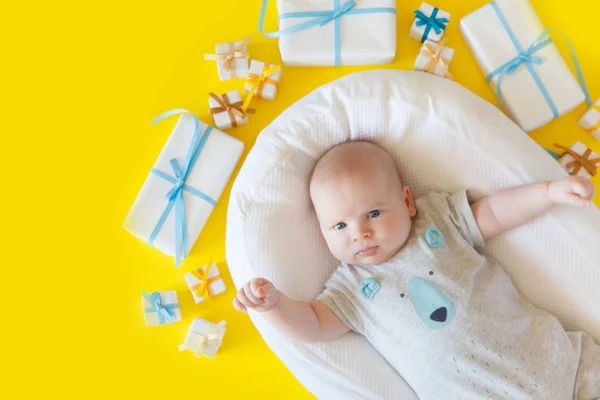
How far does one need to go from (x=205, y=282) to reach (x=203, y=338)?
14cm

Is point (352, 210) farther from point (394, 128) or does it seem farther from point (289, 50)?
point (289, 50)

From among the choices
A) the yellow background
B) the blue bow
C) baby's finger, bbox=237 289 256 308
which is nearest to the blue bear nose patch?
baby's finger, bbox=237 289 256 308

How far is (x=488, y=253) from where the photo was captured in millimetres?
1285

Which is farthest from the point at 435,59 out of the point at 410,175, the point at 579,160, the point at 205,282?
the point at 205,282

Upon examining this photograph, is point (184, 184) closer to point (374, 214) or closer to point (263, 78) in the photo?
point (263, 78)

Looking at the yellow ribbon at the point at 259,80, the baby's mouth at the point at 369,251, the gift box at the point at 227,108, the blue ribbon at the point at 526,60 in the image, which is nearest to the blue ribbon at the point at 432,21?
the blue ribbon at the point at 526,60

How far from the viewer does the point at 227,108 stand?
1436 mm

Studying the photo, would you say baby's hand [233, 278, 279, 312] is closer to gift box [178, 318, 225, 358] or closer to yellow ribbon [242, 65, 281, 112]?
gift box [178, 318, 225, 358]

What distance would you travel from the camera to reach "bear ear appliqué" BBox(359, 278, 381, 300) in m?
1.20

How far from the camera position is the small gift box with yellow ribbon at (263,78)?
1.44 meters

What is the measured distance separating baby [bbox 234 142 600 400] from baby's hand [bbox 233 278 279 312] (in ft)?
0.06

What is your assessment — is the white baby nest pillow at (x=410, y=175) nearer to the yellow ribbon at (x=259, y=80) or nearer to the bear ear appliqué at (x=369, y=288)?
the bear ear appliqué at (x=369, y=288)

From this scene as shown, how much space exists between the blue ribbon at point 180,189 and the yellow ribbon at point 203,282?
0.06m

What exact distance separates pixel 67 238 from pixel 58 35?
0.54 m
